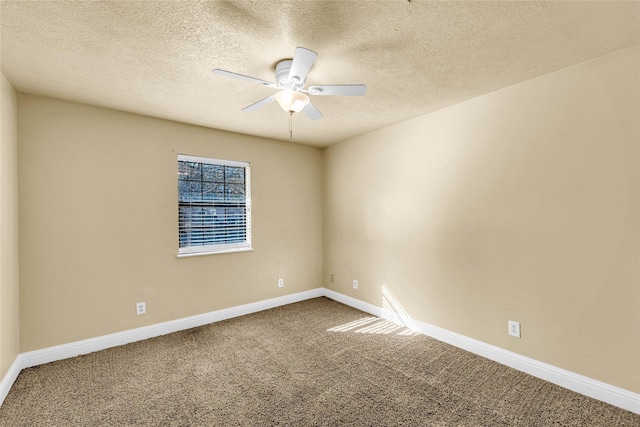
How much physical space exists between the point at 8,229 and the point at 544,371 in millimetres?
4418

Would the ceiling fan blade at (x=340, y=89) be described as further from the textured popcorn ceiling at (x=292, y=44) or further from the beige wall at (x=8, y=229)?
the beige wall at (x=8, y=229)

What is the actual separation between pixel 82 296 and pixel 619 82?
474 cm

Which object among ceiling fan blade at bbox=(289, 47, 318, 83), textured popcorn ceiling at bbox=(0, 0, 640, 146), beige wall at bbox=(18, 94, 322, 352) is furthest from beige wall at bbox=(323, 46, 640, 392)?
beige wall at bbox=(18, 94, 322, 352)

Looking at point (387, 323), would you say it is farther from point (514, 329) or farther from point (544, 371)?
point (544, 371)

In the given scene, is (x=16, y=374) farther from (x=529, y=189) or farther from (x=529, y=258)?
(x=529, y=189)

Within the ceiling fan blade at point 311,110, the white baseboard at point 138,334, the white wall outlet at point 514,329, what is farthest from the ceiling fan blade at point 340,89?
the white baseboard at point 138,334

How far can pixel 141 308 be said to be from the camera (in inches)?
123

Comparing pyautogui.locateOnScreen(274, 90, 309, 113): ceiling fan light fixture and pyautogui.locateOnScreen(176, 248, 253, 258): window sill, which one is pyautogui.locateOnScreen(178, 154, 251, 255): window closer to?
pyautogui.locateOnScreen(176, 248, 253, 258): window sill

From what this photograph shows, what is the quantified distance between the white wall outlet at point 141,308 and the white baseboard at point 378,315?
173mm

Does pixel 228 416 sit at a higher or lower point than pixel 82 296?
lower

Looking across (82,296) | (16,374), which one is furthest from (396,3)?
(16,374)

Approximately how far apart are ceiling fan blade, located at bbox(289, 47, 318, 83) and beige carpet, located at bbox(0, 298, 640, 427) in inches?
87.9

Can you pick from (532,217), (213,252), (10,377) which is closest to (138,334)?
(10,377)

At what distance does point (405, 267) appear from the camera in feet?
11.3
